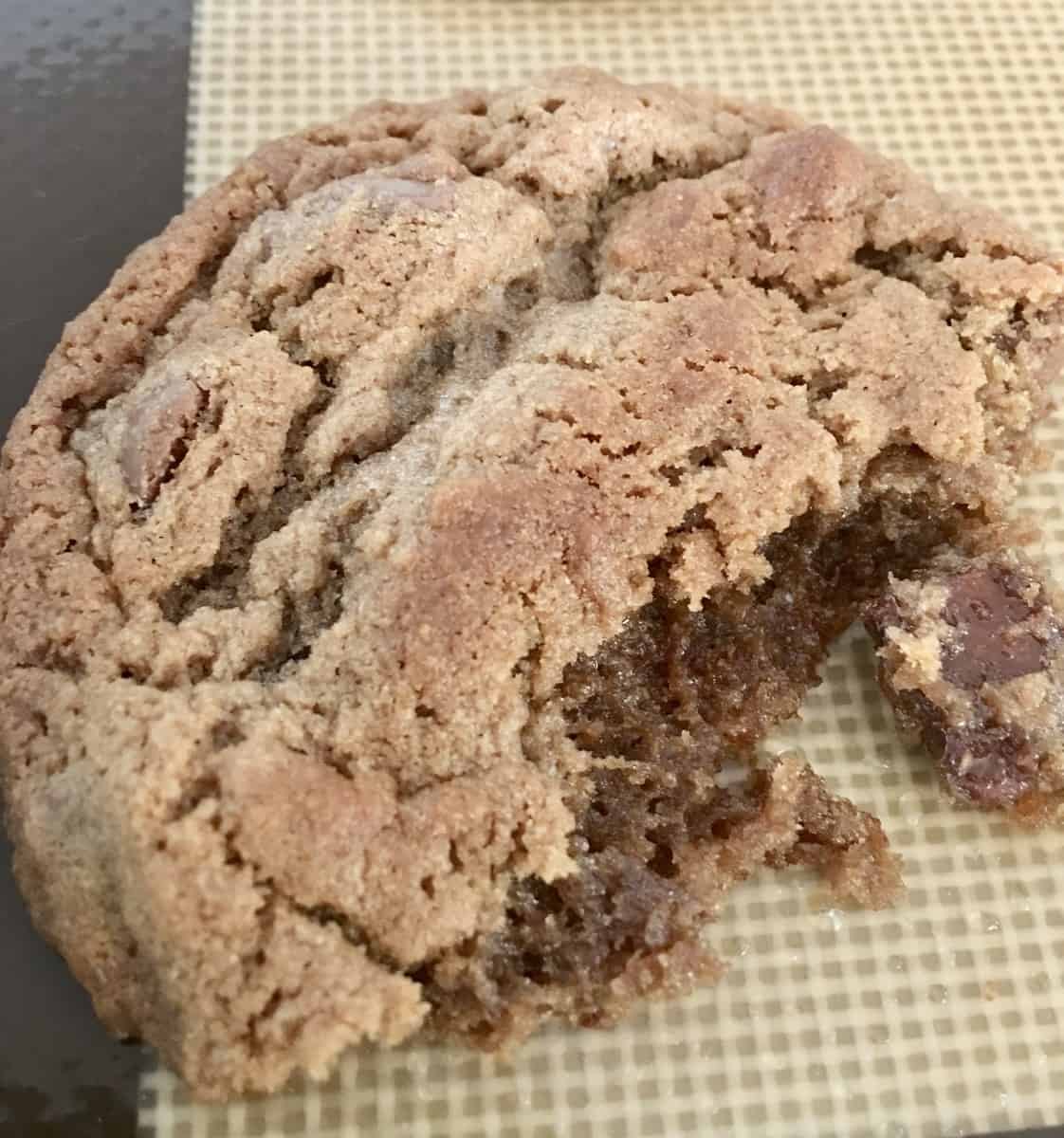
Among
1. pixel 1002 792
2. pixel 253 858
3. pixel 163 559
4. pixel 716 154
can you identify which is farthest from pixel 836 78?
pixel 253 858

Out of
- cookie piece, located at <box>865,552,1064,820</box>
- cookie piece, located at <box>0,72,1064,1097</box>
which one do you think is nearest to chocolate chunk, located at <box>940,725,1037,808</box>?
cookie piece, located at <box>865,552,1064,820</box>

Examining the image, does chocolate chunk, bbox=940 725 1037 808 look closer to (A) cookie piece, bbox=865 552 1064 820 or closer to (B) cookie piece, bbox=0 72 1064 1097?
(A) cookie piece, bbox=865 552 1064 820

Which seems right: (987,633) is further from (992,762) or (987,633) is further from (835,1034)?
(835,1034)

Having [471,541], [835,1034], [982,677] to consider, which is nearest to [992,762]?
[982,677]

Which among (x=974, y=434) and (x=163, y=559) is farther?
(x=974, y=434)

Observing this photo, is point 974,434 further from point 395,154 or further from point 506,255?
point 395,154

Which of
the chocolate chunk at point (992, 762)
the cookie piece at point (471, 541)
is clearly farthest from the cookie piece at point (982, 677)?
the cookie piece at point (471, 541)
